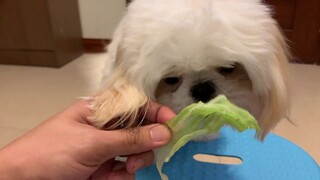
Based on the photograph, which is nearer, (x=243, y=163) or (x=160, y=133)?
(x=160, y=133)

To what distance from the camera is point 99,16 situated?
218cm

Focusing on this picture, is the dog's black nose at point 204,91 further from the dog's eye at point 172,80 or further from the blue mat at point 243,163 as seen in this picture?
the blue mat at point 243,163

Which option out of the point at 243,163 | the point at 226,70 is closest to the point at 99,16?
the point at 243,163

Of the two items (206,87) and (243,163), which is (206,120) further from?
(243,163)

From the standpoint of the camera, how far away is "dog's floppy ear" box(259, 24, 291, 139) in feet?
2.09

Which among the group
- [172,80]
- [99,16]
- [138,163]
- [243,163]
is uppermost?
[172,80]

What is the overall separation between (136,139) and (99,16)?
5.55 ft

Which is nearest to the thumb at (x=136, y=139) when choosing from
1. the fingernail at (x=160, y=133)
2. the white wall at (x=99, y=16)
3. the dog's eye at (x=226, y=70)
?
the fingernail at (x=160, y=133)

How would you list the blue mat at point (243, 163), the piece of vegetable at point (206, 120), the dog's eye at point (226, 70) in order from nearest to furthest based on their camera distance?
1. the piece of vegetable at point (206, 120)
2. the dog's eye at point (226, 70)
3. the blue mat at point (243, 163)

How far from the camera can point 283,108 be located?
66 cm

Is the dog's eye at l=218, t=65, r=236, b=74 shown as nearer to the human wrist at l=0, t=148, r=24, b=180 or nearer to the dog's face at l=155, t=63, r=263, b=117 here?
the dog's face at l=155, t=63, r=263, b=117

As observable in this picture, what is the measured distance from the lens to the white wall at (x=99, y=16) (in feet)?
6.98

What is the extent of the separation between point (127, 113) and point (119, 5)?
160cm

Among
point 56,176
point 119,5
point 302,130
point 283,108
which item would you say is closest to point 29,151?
point 56,176
